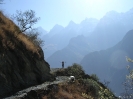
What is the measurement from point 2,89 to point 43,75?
7926mm

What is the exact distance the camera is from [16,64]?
722 inches

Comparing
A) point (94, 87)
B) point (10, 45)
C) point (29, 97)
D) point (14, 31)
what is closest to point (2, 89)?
point (29, 97)

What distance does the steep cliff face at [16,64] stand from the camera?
52.7ft

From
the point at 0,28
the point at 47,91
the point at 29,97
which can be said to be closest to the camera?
the point at 29,97

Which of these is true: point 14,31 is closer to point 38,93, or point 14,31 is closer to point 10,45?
point 10,45

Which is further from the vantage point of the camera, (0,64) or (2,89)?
(0,64)

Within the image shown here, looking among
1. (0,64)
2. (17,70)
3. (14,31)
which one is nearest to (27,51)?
(14,31)

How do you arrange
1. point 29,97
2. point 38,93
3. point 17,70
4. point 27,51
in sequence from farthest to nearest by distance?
1. point 27,51
2. point 17,70
3. point 38,93
4. point 29,97

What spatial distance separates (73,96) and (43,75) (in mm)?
5318

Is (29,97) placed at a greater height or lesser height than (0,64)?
lesser

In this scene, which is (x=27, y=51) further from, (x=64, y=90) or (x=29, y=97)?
(x=29, y=97)

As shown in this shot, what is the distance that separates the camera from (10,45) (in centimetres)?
1908

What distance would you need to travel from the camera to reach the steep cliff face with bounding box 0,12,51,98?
52.7 feet

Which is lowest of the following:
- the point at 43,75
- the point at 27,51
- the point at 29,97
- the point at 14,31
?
the point at 29,97
